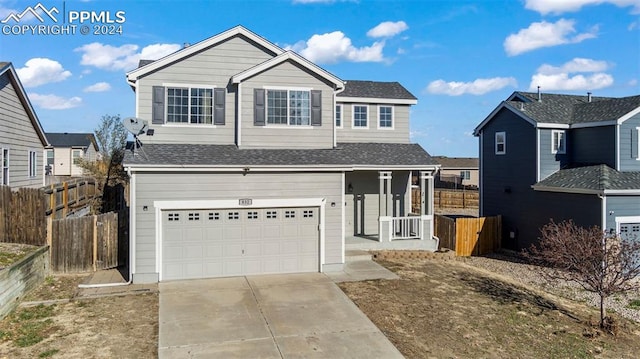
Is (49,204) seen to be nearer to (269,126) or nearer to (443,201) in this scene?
(269,126)

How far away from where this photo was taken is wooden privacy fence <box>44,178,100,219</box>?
14148 millimetres

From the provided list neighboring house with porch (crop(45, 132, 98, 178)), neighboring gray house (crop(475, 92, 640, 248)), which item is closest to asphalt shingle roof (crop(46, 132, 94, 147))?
neighboring house with porch (crop(45, 132, 98, 178))

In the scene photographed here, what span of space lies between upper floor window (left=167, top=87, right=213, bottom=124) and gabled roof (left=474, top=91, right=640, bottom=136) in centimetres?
1382

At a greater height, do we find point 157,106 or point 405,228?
point 157,106

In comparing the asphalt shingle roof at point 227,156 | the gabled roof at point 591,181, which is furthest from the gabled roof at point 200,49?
the gabled roof at point 591,181

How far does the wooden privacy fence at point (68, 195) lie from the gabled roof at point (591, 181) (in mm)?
18553

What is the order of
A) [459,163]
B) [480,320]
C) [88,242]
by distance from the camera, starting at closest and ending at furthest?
1. [480,320]
2. [88,242]
3. [459,163]

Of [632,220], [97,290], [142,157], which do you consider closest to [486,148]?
[632,220]

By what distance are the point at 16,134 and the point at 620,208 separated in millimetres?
23644

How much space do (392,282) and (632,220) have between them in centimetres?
1037

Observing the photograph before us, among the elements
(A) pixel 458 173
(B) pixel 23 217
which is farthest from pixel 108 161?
(A) pixel 458 173

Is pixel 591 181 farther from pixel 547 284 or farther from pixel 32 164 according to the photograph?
pixel 32 164

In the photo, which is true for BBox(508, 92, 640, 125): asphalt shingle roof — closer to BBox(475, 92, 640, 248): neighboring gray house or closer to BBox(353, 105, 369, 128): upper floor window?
BBox(475, 92, 640, 248): neighboring gray house

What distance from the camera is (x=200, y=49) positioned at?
1389 cm
